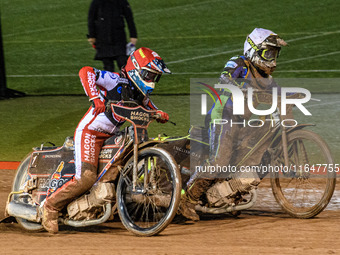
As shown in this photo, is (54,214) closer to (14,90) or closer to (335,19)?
(14,90)

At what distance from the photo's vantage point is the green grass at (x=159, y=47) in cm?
1376

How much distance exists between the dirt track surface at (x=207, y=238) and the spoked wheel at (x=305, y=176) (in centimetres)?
16

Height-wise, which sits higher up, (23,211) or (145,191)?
(145,191)

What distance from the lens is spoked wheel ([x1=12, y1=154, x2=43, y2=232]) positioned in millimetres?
7574

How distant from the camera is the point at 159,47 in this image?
21000mm

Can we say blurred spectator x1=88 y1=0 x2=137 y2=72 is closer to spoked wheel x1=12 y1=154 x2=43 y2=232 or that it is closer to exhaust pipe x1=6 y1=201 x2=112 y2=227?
spoked wheel x1=12 y1=154 x2=43 y2=232

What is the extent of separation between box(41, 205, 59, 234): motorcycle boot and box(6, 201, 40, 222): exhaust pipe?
155mm

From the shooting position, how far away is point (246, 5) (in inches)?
1024

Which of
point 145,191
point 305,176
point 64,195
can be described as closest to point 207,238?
point 145,191

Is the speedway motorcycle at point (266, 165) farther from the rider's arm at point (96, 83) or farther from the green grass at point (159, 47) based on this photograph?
the green grass at point (159, 47)

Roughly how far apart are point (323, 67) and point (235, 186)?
10705mm

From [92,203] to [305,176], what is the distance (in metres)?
2.06

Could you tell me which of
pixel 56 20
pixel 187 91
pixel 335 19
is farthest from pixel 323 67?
pixel 56 20

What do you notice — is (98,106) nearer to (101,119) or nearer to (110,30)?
(101,119)
